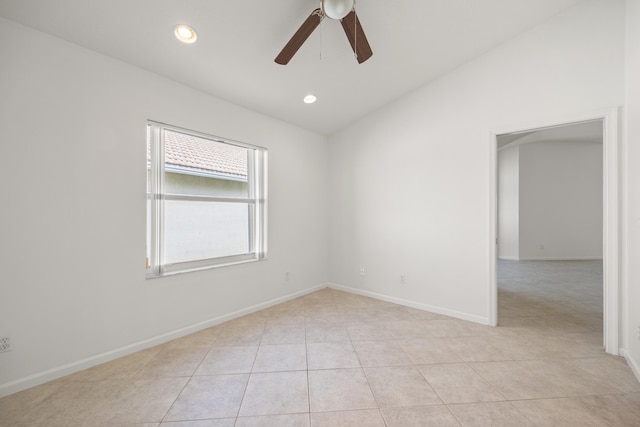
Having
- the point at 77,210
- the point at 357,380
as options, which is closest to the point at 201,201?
the point at 77,210

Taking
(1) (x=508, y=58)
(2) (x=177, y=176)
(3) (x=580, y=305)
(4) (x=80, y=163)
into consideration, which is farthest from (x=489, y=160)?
(4) (x=80, y=163)

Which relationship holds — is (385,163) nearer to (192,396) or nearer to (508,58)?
Answer: (508,58)

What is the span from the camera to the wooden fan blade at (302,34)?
179 centimetres

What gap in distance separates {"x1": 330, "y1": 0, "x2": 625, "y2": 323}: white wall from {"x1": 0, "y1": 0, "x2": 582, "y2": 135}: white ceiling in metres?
0.30

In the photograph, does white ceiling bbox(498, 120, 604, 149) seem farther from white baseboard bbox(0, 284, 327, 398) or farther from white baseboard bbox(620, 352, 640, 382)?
white baseboard bbox(0, 284, 327, 398)

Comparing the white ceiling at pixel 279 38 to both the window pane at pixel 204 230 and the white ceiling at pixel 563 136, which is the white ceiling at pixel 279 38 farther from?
the white ceiling at pixel 563 136

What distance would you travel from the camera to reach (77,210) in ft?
6.82

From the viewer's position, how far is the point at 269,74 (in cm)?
272

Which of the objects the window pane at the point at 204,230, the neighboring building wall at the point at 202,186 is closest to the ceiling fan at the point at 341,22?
the neighboring building wall at the point at 202,186

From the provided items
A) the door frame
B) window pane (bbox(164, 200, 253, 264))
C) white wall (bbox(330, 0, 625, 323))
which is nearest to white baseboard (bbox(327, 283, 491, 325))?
white wall (bbox(330, 0, 625, 323))

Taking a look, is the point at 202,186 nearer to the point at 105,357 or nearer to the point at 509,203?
the point at 105,357

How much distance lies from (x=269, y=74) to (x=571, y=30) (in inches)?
118

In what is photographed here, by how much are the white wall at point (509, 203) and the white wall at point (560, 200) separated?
0.45 ft

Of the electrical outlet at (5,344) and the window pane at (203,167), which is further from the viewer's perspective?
the window pane at (203,167)
